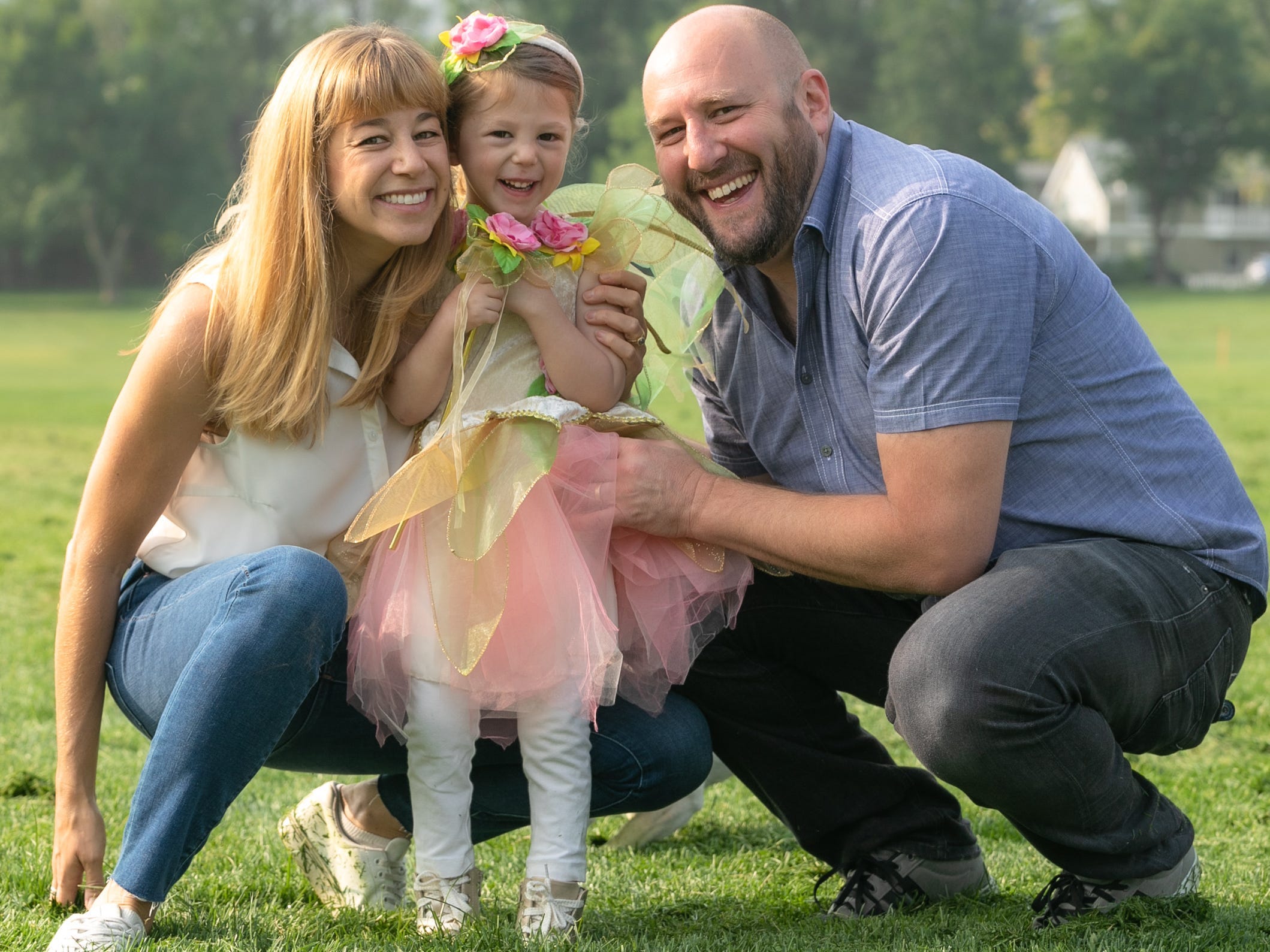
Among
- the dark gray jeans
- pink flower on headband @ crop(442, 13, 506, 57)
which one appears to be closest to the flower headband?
pink flower on headband @ crop(442, 13, 506, 57)

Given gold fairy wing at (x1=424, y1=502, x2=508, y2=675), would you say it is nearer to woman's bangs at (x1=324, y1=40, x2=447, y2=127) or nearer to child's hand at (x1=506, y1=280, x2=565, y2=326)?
child's hand at (x1=506, y1=280, x2=565, y2=326)

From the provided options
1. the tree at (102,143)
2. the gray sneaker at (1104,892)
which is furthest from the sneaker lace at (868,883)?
the tree at (102,143)

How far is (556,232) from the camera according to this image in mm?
3053

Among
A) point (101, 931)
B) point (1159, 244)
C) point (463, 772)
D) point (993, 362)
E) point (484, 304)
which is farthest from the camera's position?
point (1159, 244)

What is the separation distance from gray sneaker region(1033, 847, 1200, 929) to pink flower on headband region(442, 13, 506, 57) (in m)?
2.09

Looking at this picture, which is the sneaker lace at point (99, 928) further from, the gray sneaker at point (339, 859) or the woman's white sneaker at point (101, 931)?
the gray sneaker at point (339, 859)

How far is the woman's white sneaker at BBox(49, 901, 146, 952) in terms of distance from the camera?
2344mm

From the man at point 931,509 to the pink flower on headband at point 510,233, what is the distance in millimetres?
397

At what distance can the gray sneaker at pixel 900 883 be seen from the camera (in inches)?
116

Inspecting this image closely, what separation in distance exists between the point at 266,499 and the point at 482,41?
1.09 meters

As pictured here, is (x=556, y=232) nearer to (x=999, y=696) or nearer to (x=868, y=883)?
(x=999, y=696)

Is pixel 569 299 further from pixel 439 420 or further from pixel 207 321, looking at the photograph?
pixel 207 321

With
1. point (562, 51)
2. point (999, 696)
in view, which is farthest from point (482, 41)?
point (999, 696)

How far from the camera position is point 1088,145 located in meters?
67.6
